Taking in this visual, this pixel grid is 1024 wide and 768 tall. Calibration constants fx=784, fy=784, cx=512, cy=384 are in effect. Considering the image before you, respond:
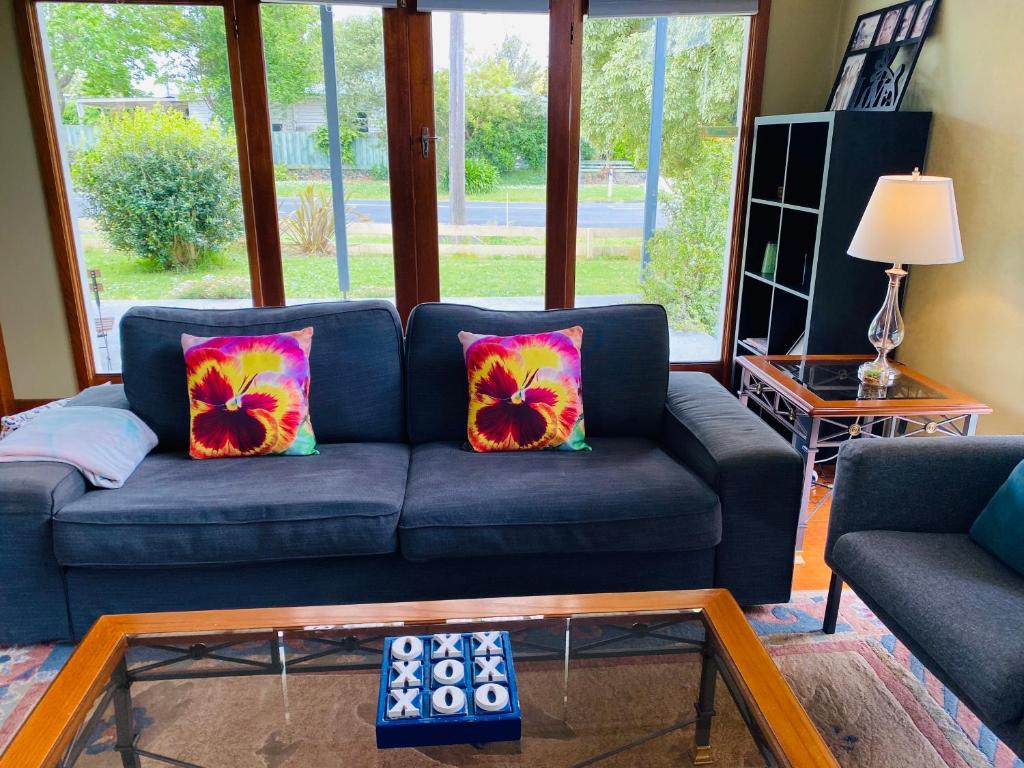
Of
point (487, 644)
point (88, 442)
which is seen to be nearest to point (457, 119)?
point (88, 442)

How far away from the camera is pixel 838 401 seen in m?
2.43

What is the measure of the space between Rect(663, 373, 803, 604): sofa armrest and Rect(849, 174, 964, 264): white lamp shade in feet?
2.24

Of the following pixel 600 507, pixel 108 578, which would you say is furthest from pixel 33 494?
pixel 600 507

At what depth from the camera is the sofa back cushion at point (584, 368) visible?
2545 millimetres

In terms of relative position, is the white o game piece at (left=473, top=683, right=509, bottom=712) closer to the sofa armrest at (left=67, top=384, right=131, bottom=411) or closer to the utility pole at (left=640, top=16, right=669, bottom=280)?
the sofa armrest at (left=67, top=384, right=131, bottom=411)

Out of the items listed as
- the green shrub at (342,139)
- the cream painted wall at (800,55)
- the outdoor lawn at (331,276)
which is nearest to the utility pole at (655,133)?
the outdoor lawn at (331,276)

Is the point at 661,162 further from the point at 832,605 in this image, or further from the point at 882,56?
the point at 832,605

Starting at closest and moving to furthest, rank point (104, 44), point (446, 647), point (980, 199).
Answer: point (446, 647)
point (980, 199)
point (104, 44)

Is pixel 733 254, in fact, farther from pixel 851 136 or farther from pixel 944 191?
pixel 944 191

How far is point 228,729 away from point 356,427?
4.04 ft

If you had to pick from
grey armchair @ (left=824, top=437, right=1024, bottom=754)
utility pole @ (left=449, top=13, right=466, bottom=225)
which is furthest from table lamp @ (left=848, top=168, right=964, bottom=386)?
utility pole @ (left=449, top=13, right=466, bottom=225)

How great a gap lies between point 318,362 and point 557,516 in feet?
3.16

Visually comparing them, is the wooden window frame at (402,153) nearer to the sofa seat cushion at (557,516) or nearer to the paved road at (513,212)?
the paved road at (513,212)

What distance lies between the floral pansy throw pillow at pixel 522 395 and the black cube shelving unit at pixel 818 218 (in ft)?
3.95
